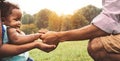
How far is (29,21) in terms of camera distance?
1348 centimetres

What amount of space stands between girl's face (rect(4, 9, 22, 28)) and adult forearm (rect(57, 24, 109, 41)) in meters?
0.35

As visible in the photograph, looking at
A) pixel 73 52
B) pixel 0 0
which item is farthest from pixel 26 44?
pixel 73 52

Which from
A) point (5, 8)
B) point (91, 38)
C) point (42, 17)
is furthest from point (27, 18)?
point (91, 38)

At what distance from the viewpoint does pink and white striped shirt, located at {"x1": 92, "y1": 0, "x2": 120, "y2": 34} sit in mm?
3348

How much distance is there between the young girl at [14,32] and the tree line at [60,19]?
9349 millimetres

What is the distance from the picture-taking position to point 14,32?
3.35m

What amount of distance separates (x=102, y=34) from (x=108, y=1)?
0.89ft

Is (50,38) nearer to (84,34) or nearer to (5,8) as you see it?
(84,34)

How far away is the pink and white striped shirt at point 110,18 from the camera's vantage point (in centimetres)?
335

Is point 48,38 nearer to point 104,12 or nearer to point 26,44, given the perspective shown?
point 26,44

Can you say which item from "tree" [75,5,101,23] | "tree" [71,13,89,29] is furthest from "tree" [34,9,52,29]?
"tree" [75,5,101,23]

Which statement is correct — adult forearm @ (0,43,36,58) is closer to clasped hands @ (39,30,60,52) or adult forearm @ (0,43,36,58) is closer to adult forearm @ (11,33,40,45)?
adult forearm @ (11,33,40,45)

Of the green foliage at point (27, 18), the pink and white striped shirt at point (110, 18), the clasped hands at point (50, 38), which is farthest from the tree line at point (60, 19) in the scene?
the pink and white striped shirt at point (110, 18)

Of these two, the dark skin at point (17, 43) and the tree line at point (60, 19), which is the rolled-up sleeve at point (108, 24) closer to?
the dark skin at point (17, 43)
